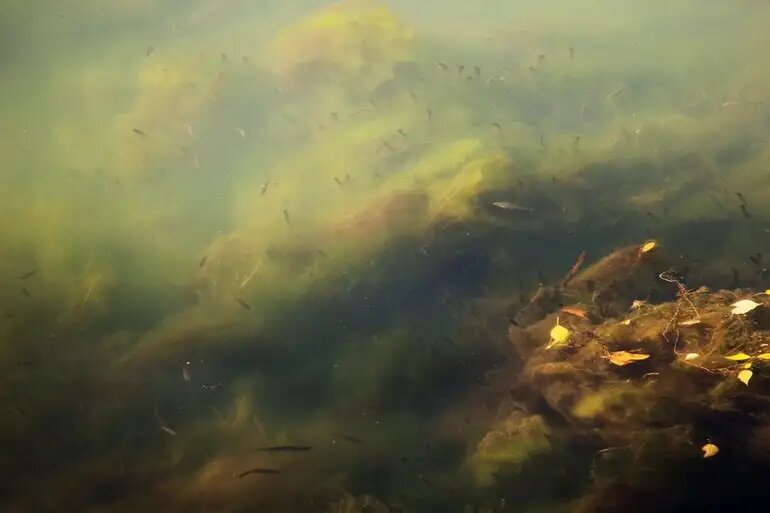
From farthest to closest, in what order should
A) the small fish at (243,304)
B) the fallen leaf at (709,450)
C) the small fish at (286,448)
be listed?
the small fish at (243,304), the small fish at (286,448), the fallen leaf at (709,450)

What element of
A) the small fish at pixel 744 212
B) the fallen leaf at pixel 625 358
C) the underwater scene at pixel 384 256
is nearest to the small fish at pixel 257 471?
the underwater scene at pixel 384 256

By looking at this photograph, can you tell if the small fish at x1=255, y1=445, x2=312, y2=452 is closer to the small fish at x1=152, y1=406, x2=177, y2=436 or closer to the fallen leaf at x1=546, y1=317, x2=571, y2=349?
the small fish at x1=152, y1=406, x2=177, y2=436

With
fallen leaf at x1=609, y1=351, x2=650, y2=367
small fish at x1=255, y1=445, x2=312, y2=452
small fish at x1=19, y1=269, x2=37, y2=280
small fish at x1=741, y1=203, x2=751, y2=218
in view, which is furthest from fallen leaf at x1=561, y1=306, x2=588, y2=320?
small fish at x1=19, y1=269, x2=37, y2=280

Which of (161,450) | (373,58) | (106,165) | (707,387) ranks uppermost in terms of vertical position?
(373,58)

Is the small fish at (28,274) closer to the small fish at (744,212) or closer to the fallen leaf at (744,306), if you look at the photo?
the fallen leaf at (744,306)

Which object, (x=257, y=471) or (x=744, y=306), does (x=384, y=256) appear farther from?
(x=744, y=306)

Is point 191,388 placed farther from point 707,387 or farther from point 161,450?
point 707,387

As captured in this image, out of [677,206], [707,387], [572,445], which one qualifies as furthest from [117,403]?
[677,206]
